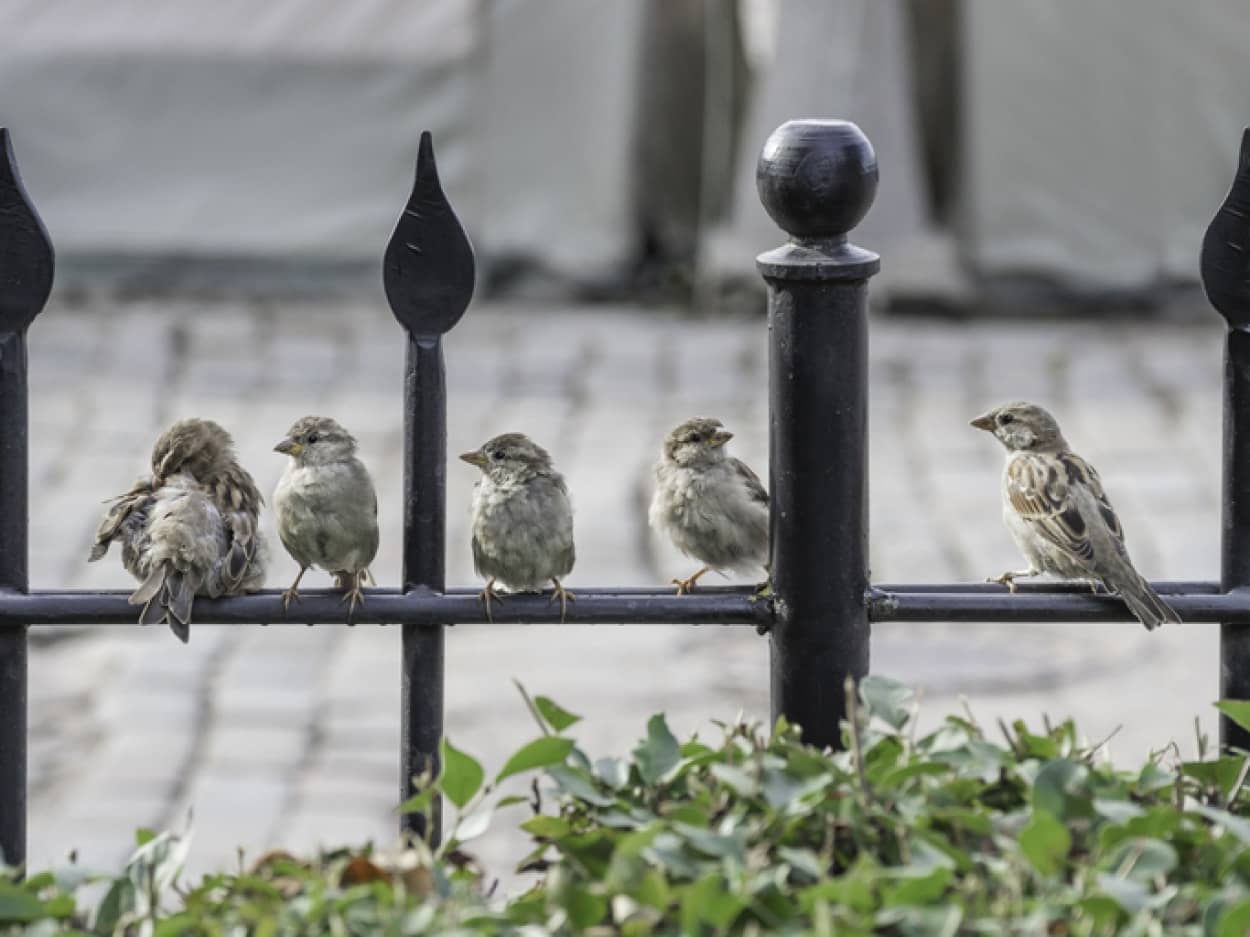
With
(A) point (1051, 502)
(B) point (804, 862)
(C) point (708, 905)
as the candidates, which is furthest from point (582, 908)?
(A) point (1051, 502)

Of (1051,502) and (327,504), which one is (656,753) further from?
(1051,502)

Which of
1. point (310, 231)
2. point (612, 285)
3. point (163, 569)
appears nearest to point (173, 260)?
point (310, 231)

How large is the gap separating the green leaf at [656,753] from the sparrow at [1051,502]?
5.69 ft

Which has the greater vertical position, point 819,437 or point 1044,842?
point 819,437

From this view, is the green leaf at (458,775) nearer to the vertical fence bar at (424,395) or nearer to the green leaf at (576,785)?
the green leaf at (576,785)

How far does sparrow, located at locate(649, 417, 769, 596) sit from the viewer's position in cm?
492

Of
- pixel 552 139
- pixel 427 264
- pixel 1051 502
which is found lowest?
pixel 1051 502

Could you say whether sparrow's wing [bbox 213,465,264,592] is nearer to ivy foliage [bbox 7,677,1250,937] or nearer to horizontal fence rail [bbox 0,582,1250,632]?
horizontal fence rail [bbox 0,582,1250,632]

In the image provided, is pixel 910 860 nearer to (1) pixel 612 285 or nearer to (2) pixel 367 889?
(2) pixel 367 889

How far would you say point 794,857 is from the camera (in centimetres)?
235

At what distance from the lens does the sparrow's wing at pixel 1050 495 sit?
192 inches

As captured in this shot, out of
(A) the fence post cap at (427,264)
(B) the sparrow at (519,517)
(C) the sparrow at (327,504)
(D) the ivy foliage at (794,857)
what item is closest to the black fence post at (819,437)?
(D) the ivy foliage at (794,857)

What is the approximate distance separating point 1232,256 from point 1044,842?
0.97m

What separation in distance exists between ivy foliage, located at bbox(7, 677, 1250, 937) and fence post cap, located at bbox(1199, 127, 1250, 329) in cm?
59
